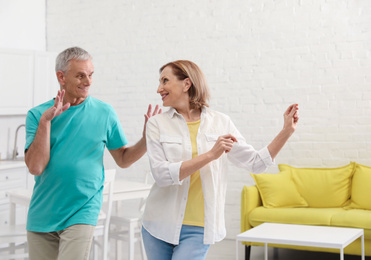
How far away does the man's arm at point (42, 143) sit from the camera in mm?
2182

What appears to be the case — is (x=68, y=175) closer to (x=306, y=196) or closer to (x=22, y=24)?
(x=306, y=196)

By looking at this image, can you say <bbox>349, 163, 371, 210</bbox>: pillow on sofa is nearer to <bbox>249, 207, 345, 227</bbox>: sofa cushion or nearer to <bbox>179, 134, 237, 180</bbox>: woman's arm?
<bbox>249, 207, 345, 227</bbox>: sofa cushion

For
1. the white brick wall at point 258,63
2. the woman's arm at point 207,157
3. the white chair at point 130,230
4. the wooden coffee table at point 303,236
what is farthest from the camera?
the white brick wall at point 258,63

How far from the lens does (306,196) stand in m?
4.99

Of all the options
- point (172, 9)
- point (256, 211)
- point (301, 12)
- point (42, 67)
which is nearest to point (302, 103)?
point (301, 12)

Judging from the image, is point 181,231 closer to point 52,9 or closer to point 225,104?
point 225,104

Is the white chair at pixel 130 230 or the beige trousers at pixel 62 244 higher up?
the beige trousers at pixel 62 244

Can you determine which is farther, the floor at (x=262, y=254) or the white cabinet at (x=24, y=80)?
the white cabinet at (x=24, y=80)

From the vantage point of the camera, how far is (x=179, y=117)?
2.19m

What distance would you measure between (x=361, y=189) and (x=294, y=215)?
2.12ft

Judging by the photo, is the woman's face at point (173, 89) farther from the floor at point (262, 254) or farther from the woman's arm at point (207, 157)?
the floor at point (262, 254)

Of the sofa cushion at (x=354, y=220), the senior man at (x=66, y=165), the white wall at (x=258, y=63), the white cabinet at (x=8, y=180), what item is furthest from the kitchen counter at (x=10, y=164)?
the senior man at (x=66, y=165)

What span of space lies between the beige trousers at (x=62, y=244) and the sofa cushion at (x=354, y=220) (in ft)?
8.88

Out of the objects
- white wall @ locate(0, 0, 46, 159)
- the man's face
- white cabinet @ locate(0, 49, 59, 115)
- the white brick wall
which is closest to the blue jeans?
the man's face
